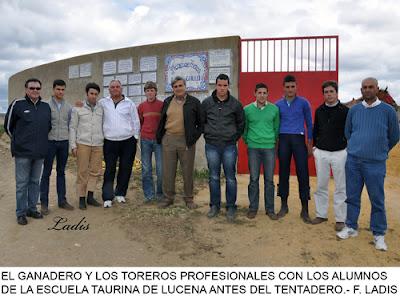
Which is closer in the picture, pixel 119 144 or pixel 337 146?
pixel 337 146

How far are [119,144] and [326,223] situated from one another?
3.05m

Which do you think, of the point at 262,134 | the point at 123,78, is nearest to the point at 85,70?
the point at 123,78

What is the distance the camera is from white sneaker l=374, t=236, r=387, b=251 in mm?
4051

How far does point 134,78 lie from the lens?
8.91 meters

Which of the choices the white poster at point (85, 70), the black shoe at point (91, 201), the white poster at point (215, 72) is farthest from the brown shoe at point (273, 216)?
the white poster at point (85, 70)

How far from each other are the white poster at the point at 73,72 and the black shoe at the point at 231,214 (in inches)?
288

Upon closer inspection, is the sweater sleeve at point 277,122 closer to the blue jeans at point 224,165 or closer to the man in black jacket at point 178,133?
the blue jeans at point 224,165

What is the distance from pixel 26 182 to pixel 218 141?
99.8 inches

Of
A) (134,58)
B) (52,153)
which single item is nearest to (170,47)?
(134,58)

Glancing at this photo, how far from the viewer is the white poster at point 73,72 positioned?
10477mm

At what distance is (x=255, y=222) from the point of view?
191 inches

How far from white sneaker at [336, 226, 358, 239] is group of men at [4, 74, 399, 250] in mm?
12

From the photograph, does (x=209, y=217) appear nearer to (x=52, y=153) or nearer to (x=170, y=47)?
(x=52, y=153)
